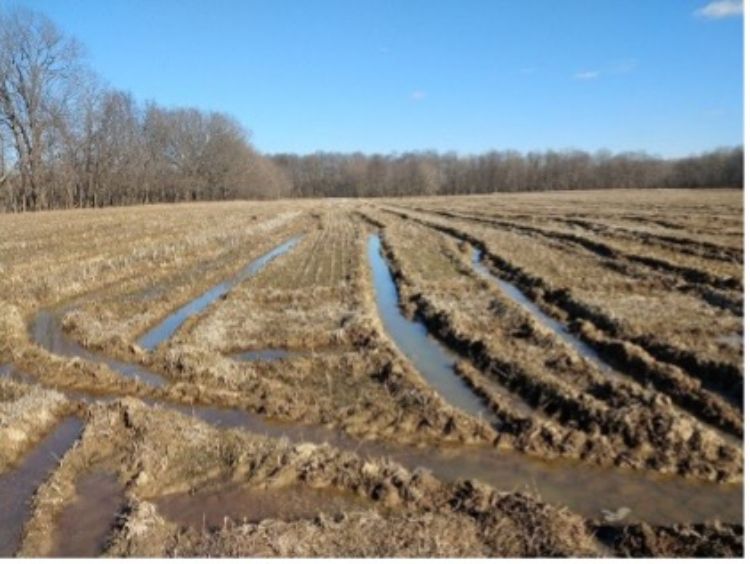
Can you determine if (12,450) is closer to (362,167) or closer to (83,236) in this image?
(83,236)

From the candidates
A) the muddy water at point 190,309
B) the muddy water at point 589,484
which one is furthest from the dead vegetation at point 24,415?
the muddy water at point 589,484

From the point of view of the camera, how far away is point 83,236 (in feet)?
118

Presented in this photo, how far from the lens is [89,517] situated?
7043 millimetres

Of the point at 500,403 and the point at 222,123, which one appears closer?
the point at 500,403

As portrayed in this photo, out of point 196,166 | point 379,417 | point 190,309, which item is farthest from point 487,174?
point 379,417

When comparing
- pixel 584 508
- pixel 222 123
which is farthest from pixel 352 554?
pixel 222 123

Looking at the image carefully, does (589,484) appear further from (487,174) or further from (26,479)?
(487,174)

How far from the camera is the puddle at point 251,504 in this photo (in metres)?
6.95

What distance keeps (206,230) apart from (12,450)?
31945 mm

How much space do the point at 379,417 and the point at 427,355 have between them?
11.6 ft

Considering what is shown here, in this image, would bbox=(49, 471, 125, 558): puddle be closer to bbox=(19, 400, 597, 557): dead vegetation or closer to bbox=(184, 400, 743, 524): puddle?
bbox=(19, 400, 597, 557): dead vegetation

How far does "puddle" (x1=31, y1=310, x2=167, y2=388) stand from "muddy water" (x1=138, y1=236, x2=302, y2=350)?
1144 mm

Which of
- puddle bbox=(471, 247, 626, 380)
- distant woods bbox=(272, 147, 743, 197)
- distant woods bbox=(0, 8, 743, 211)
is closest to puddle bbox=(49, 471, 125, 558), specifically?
puddle bbox=(471, 247, 626, 380)

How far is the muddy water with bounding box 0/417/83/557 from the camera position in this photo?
6820 mm
